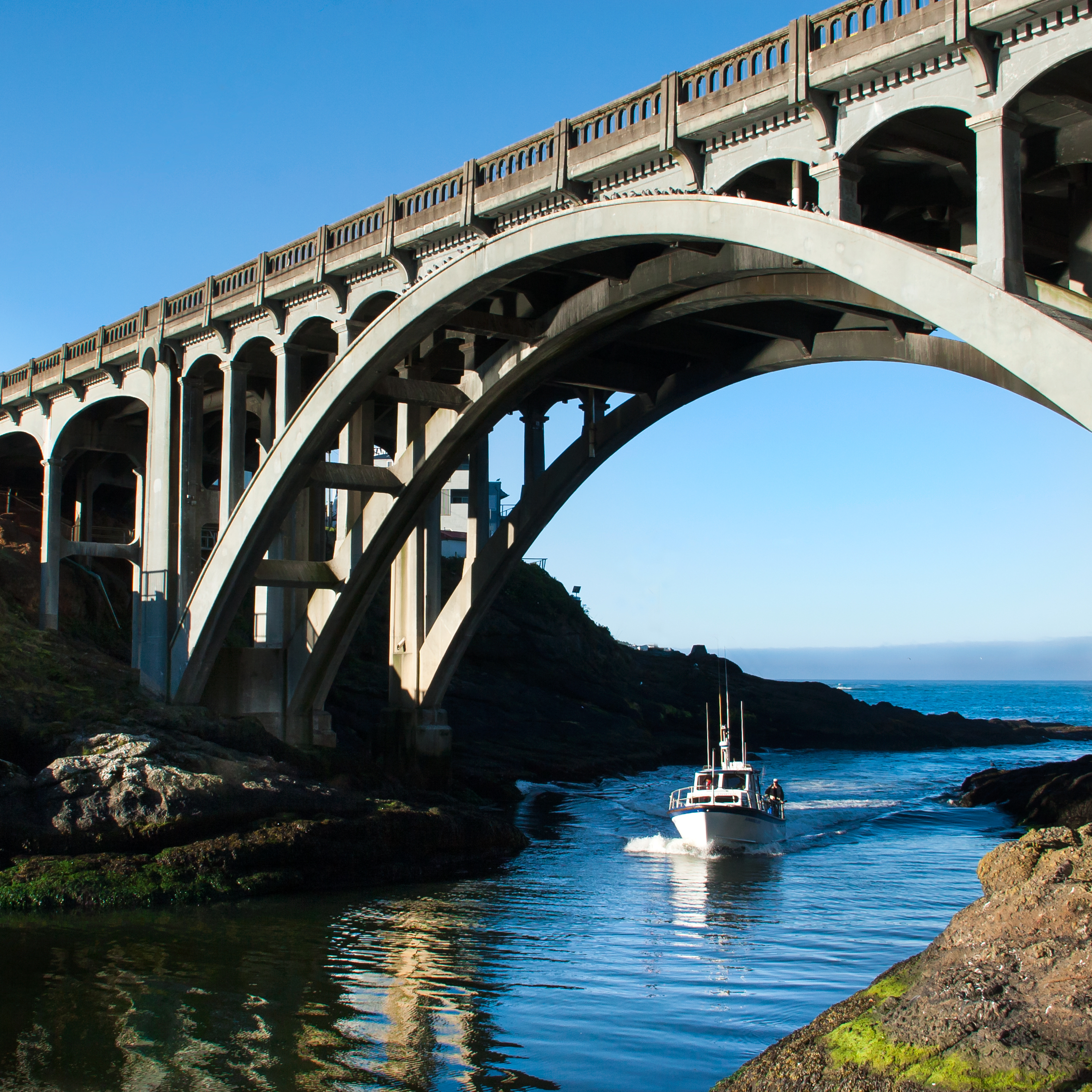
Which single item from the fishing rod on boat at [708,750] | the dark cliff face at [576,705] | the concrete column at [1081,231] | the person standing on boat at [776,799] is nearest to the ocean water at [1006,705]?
the dark cliff face at [576,705]

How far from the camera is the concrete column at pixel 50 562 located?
2842 centimetres

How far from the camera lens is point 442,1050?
396 inches

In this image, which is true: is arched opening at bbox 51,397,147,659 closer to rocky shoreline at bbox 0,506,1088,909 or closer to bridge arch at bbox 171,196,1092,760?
rocky shoreline at bbox 0,506,1088,909

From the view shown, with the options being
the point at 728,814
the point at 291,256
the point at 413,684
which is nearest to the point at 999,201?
the point at 291,256

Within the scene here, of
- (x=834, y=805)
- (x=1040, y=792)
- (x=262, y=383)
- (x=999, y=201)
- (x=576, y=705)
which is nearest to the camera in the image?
(x=999, y=201)

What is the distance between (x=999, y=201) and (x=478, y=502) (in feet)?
47.7

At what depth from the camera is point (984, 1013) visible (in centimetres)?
660

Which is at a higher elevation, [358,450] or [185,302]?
[185,302]

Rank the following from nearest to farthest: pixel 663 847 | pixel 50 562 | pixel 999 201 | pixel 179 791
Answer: pixel 999 201, pixel 179 791, pixel 663 847, pixel 50 562

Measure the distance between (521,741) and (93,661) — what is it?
17364 mm

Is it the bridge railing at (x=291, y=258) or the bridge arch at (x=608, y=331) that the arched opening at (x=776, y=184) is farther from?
the bridge railing at (x=291, y=258)

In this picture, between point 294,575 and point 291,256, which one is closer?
point 291,256

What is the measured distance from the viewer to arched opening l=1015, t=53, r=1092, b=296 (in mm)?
10906

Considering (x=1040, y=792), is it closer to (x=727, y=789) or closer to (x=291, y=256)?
(x=727, y=789)
